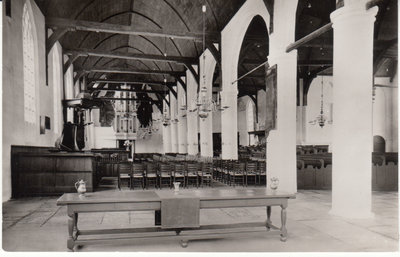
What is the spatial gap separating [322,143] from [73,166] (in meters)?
17.0

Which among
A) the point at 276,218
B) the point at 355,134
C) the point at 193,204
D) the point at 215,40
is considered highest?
the point at 215,40

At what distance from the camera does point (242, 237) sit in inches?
180

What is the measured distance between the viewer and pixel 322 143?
22.2m

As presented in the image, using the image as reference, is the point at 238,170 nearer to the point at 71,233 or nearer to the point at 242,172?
the point at 242,172

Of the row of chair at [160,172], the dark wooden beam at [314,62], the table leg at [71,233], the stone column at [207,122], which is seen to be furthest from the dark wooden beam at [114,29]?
the table leg at [71,233]

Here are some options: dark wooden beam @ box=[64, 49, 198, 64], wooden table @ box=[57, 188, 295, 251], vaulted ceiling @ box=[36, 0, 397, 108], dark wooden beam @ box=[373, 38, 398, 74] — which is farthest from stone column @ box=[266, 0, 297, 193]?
dark wooden beam @ box=[64, 49, 198, 64]

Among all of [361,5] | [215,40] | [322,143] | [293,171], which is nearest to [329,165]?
[293,171]

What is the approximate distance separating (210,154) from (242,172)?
6.97 metres

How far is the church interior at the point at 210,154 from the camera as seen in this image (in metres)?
4.47

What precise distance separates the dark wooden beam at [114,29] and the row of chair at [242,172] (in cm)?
526

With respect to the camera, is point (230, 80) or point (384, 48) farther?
point (384, 48)

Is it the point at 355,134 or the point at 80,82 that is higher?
the point at 80,82

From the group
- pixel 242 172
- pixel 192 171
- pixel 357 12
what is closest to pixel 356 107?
pixel 357 12

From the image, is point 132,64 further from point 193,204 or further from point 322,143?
point 193,204
